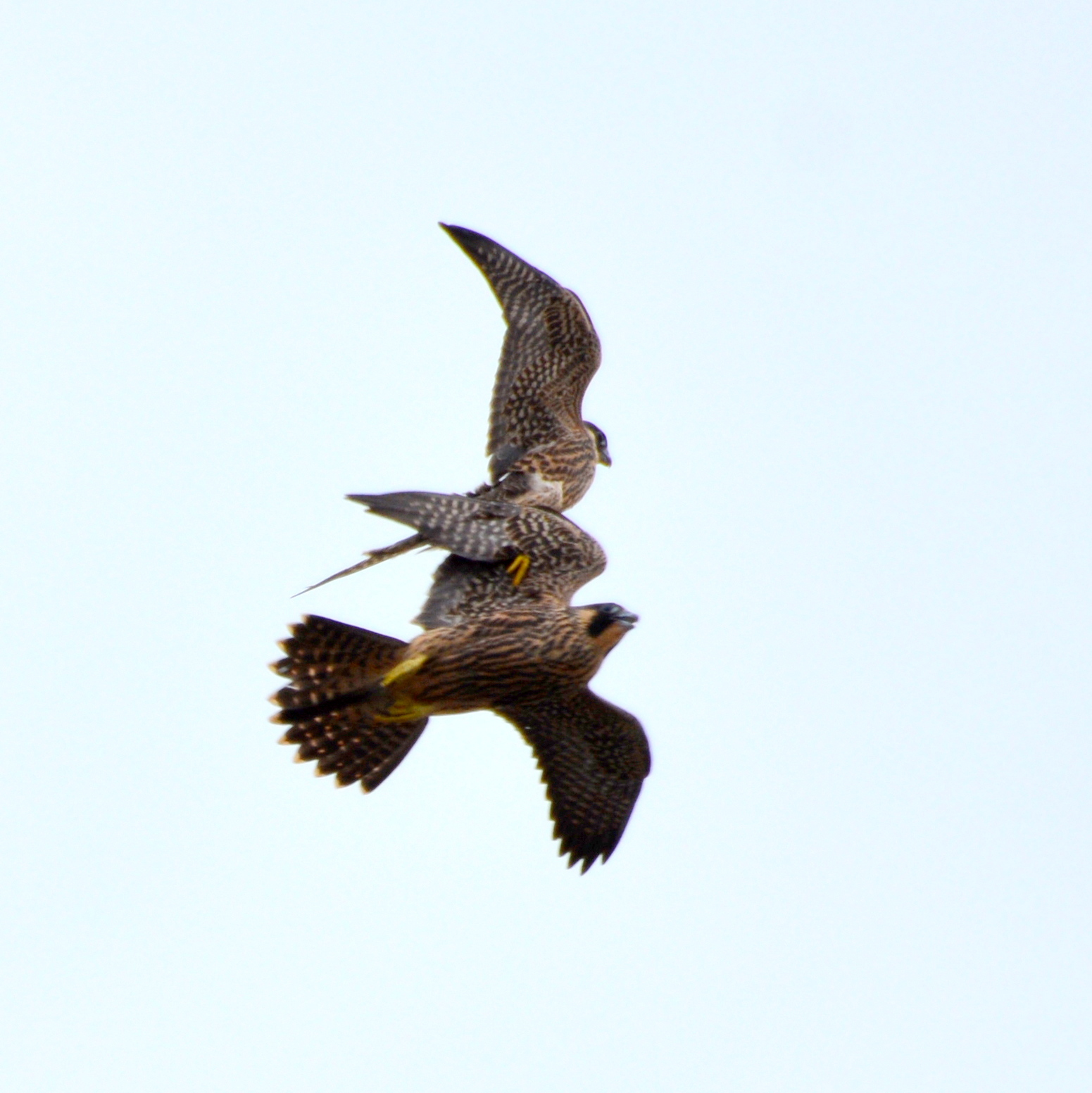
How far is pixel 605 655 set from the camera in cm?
1015

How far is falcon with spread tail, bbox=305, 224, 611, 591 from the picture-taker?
12.0m

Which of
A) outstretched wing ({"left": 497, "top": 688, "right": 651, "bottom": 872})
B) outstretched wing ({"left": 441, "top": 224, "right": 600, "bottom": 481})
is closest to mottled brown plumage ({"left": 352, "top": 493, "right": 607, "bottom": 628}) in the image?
outstretched wing ({"left": 497, "top": 688, "right": 651, "bottom": 872})

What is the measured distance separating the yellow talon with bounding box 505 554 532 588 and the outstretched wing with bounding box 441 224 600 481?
6.56ft

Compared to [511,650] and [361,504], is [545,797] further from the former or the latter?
[361,504]

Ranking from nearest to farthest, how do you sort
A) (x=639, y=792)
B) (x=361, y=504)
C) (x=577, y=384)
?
(x=361, y=504)
(x=639, y=792)
(x=577, y=384)

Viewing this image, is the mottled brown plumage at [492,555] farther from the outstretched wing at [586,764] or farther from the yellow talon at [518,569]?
the outstretched wing at [586,764]

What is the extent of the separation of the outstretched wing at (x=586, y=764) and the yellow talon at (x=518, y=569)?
28.6 inches

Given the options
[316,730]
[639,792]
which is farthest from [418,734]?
[639,792]

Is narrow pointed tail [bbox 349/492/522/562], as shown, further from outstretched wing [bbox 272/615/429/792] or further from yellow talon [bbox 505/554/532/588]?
outstretched wing [bbox 272/615/429/792]

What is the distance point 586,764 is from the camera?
36.4 feet

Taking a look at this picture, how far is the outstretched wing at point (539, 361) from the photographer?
483 inches

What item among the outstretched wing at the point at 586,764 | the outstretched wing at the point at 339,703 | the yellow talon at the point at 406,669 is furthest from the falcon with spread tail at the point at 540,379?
the yellow talon at the point at 406,669

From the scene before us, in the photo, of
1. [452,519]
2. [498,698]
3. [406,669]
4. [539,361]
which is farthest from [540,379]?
[406,669]

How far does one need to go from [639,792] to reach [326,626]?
2180 mm
